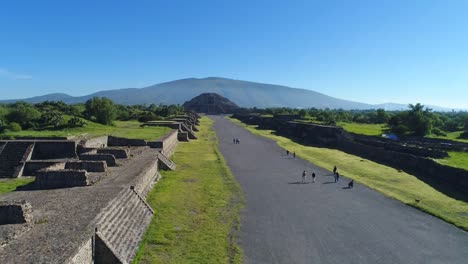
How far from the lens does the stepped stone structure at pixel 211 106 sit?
15312cm

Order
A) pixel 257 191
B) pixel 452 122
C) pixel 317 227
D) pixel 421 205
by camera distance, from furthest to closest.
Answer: pixel 452 122
pixel 257 191
pixel 421 205
pixel 317 227

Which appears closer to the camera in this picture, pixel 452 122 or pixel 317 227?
pixel 317 227

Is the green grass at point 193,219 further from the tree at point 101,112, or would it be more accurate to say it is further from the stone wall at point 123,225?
the tree at point 101,112

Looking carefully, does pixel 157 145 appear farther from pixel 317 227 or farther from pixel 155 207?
pixel 317 227

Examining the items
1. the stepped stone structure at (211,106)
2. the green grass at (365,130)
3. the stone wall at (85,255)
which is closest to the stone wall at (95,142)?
the stone wall at (85,255)

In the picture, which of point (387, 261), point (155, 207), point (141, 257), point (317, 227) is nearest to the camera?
point (141, 257)

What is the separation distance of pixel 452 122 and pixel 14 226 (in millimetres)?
72381

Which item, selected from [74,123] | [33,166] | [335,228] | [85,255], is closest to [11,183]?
[33,166]

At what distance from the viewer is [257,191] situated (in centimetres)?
2122

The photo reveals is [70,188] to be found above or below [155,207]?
above

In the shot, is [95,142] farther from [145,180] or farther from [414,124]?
[414,124]

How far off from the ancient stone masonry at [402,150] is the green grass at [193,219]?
Answer: 14.6 metres

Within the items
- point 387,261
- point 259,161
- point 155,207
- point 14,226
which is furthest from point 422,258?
point 259,161

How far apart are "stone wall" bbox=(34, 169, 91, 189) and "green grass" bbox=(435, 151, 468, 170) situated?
23.9 meters
